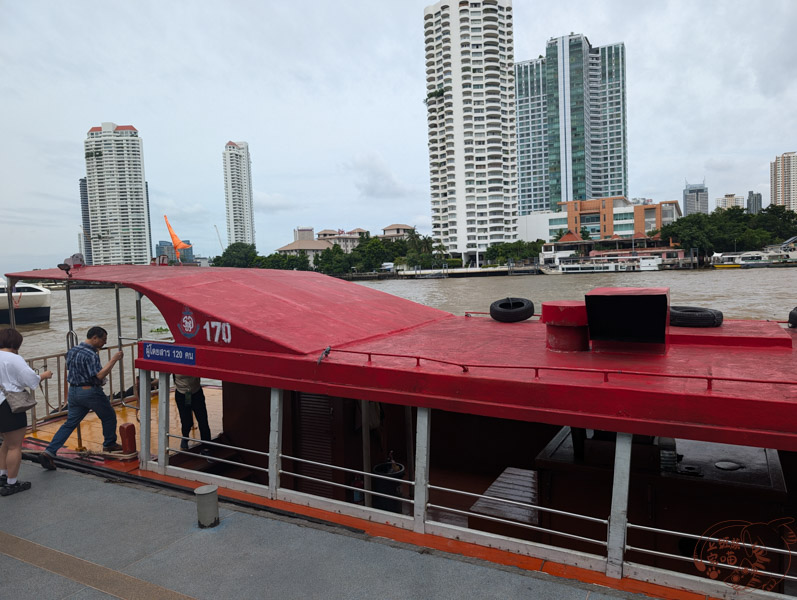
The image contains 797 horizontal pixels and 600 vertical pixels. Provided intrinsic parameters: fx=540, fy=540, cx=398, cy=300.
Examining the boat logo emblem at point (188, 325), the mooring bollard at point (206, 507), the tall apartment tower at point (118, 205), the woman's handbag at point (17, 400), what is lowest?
the mooring bollard at point (206, 507)

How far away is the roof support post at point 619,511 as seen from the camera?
3.94m

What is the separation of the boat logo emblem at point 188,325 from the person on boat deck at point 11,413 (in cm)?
153

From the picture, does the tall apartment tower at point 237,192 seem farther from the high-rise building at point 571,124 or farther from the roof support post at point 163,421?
the roof support post at point 163,421

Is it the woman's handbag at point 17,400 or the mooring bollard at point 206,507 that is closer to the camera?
the mooring bollard at point 206,507

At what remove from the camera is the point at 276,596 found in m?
3.92

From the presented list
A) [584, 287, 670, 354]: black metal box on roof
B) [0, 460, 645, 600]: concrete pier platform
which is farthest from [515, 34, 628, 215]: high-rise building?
[0, 460, 645, 600]: concrete pier platform

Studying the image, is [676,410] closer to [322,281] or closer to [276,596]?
[276,596]

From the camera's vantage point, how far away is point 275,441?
554cm

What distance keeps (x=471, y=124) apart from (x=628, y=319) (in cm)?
11045

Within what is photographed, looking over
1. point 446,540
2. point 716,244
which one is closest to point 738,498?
point 446,540

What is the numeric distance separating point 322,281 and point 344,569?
619cm

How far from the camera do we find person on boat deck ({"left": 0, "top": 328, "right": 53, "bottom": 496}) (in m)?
5.66

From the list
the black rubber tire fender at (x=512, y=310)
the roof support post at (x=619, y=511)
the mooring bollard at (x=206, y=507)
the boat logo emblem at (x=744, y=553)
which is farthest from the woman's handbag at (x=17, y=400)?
the boat logo emblem at (x=744, y=553)

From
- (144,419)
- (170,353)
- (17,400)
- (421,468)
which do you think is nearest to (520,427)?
(421,468)
